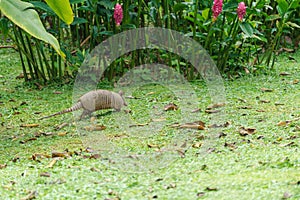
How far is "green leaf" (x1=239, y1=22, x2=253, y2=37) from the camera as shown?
3781mm

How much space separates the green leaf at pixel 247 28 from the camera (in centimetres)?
378

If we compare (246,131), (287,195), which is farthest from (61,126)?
(287,195)

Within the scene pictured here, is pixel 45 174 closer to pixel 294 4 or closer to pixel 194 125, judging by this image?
pixel 194 125

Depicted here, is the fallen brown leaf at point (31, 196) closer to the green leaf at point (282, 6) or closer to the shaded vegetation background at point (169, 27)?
the shaded vegetation background at point (169, 27)

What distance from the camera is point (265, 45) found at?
5.03 meters

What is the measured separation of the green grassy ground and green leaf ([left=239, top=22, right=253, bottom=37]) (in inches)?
15.6

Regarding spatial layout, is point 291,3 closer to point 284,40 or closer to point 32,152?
point 284,40

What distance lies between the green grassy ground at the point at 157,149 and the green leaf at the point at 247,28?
15.6 inches

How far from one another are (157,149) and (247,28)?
1.58 meters

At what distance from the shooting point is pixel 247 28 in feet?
Result: 12.6

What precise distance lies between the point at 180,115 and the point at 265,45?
6.78 ft

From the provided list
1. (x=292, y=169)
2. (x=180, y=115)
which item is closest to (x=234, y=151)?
(x=292, y=169)

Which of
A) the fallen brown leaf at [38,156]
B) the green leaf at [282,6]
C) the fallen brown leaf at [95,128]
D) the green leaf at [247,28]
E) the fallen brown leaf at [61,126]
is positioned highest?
the green leaf at [282,6]

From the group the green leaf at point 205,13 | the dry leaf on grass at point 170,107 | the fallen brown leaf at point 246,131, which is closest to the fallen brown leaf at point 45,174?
the fallen brown leaf at point 246,131
